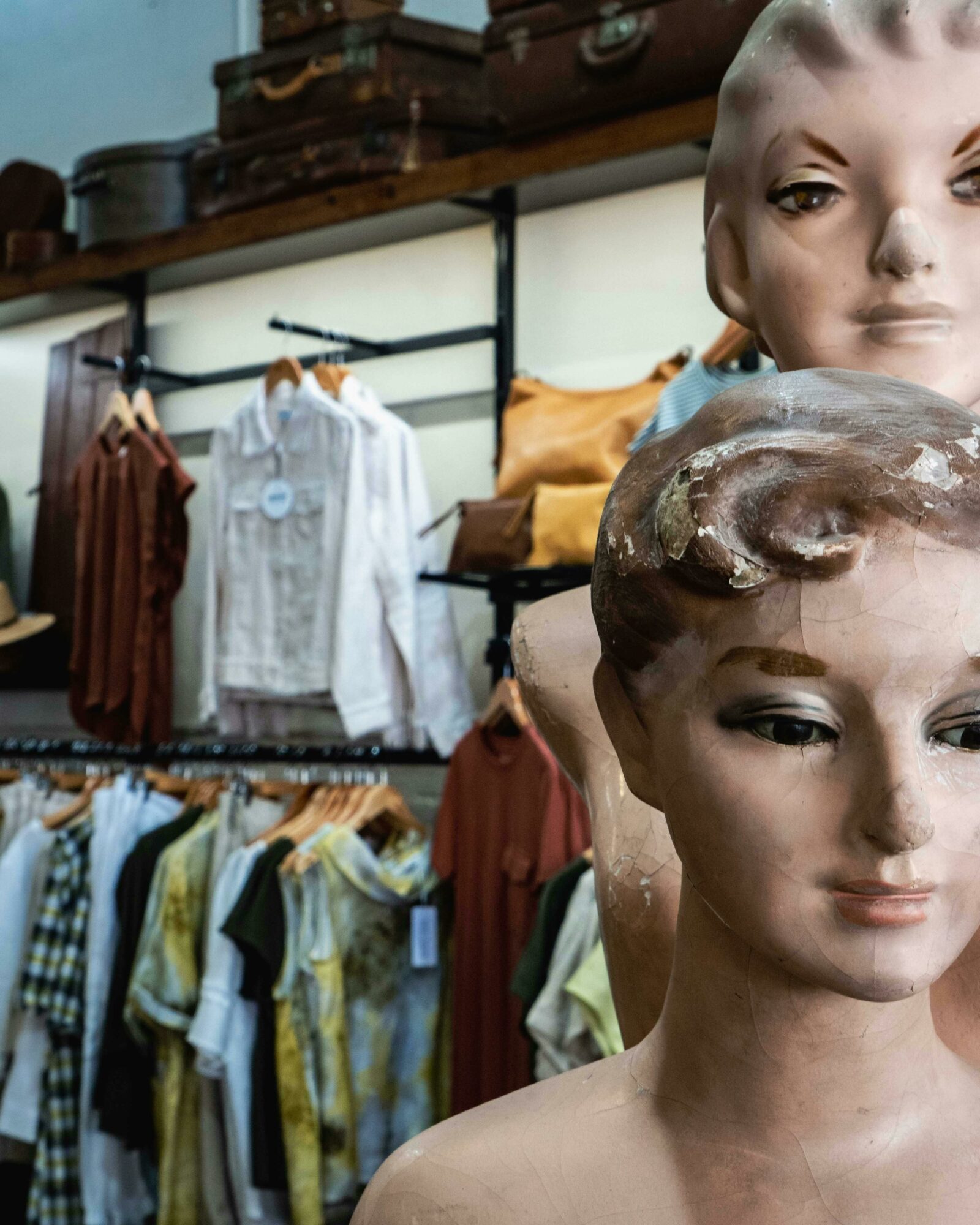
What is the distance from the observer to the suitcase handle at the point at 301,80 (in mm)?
3260

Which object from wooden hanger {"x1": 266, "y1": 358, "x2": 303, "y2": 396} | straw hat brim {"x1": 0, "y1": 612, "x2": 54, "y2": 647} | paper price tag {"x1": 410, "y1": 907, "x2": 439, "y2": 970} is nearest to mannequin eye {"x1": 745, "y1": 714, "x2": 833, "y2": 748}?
paper price tag {"x1": 410, "y1": 907, "x2": 439, "y2": 970}

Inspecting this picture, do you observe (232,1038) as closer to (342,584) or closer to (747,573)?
(342,584)

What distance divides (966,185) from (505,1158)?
0.53 metres

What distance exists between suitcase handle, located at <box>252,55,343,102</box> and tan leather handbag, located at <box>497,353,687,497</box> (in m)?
0.92

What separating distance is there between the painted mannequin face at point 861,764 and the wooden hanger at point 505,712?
2181mm

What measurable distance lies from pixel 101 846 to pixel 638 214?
186 cm

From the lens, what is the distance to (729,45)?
2482 millimetres

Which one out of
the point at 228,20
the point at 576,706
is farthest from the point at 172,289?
the point at 576,706

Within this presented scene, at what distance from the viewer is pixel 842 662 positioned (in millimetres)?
541

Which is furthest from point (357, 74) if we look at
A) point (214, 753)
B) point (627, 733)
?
point (627, 733)

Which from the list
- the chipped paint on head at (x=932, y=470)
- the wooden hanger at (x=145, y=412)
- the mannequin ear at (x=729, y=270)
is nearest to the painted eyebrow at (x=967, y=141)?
the mannequin ear at (x=729, y=270)

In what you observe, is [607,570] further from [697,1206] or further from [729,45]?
[729,45]

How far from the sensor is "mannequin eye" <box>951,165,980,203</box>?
742 mm

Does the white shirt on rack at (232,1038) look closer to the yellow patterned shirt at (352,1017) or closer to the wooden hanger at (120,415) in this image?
the yellow patterned shirt at (352,1017)
